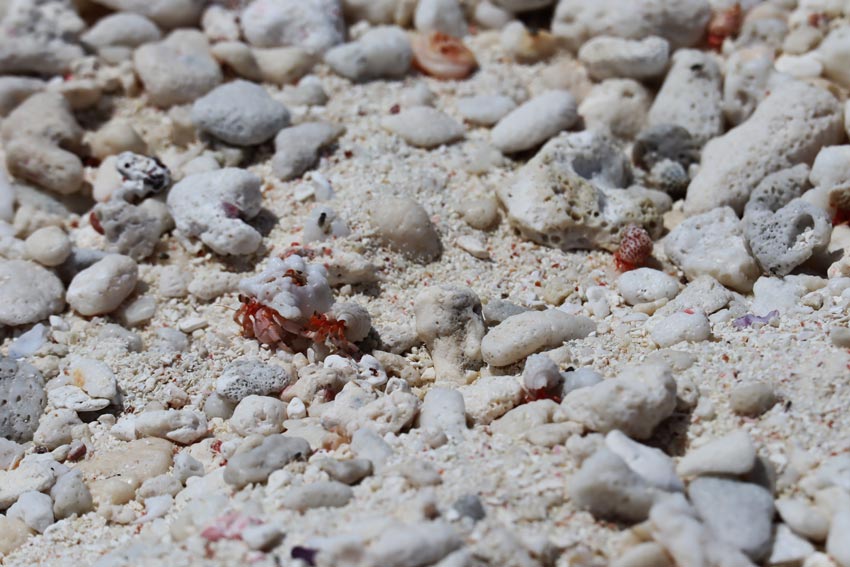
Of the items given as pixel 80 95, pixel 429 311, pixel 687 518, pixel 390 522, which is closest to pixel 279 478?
pixel 390 522

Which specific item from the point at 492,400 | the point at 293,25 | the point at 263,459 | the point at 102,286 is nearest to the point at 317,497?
the point at 263,459

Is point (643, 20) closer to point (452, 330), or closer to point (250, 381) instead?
point (452, 330)

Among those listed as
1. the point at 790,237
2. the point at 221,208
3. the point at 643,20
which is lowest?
the point at 221,208

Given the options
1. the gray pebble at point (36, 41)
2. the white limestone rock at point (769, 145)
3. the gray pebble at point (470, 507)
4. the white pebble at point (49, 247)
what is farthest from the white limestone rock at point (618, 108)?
the gray pebble at point (36, 41)

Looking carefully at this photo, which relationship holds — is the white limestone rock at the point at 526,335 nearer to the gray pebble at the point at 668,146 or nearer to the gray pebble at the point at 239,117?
the gray pebble at the point at 668,146

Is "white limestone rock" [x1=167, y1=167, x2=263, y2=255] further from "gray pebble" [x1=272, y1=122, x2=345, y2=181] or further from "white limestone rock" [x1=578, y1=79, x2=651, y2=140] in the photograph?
"white limestone rock" [x1=578, y1=79, x2=651, y2=140]

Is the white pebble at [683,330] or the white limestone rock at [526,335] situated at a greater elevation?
the white pebble at [683,330]
